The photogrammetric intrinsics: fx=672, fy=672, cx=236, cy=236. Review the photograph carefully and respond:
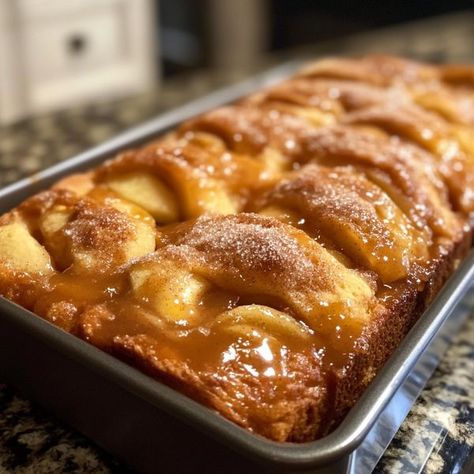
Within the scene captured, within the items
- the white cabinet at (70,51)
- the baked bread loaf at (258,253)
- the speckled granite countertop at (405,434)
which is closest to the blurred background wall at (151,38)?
the white cabinet at (70,51)

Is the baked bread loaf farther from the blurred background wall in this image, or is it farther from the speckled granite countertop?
the blurred background wall

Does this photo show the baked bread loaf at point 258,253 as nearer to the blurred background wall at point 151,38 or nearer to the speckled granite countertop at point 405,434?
the speckled granite countertop at point 405,434

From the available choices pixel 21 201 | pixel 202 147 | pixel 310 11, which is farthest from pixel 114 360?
pixel 310 11

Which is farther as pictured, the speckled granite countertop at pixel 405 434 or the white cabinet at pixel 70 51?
the white cabinet at pixel 70 51

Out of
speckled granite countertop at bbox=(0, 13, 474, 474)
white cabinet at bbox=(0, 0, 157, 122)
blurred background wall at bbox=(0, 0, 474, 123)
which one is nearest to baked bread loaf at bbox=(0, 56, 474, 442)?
speckled granite countertop at bbox=(0, 13, 474, 474)

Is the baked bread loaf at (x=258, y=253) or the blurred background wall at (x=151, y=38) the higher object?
the baked bread loaf at (x=258, y=253)

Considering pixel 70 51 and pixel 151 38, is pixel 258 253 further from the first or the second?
pixel 151 38

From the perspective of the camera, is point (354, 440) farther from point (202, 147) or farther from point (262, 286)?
point (202, 147)
